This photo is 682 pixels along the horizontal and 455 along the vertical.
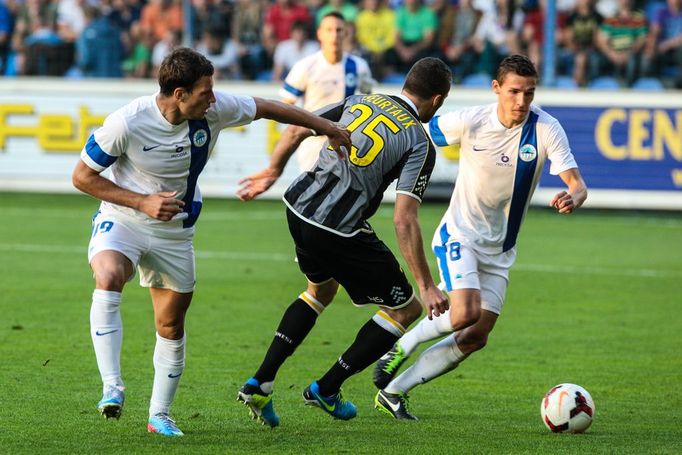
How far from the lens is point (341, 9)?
Result: 19.5m

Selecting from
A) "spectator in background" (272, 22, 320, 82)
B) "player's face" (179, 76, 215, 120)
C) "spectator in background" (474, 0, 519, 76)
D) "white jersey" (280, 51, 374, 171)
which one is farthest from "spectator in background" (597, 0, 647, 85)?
"player's face" (179, 76, 215, 120)

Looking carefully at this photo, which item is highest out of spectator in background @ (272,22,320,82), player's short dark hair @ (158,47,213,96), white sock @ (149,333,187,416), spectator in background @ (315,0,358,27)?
player's short dark hair @ (158,47,213,96)

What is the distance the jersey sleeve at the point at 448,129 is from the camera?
725cm

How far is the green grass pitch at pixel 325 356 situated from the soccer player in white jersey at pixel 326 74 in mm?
1734

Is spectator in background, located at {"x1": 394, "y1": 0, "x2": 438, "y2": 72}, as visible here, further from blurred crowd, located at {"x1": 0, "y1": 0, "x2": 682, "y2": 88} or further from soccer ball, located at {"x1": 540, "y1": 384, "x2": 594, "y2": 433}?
soccer ball, located at {"x1": 540, "y1": 384, "x2": 594, "y2": 433}

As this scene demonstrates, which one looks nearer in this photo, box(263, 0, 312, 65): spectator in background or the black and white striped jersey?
the black and white striped jersey

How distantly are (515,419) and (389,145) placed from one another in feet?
5.46

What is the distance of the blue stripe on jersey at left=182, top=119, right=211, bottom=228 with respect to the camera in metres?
6.13

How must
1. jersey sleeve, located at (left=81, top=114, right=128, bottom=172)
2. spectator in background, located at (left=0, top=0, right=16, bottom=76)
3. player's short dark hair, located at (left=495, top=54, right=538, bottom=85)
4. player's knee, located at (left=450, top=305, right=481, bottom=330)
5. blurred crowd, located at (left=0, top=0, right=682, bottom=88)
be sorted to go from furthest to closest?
spectator in background, located at (left=0, top=0, right=16, bottom=76)
blurred crowd, located at (left=0, top=0, right=682, bottom=88)
player's short dark hair, located at (left=495, top=54, right=538, bottom=85)
player's knee, located at (left=450, top=305, right=481, bottom=330)
jersey sleeve, located at (left=81, top=114, right=128, bottom=172)

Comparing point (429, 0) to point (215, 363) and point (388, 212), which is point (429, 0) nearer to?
point (388, 212)

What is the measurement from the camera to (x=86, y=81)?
18641 mm

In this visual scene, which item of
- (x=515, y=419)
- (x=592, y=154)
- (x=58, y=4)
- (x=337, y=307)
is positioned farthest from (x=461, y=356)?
(x=58, y=4)

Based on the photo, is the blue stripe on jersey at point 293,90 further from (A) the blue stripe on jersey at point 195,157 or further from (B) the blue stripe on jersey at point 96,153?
(B) the blue stripe on jersey at point 96,153

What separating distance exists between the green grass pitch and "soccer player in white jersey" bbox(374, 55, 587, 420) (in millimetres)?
294
